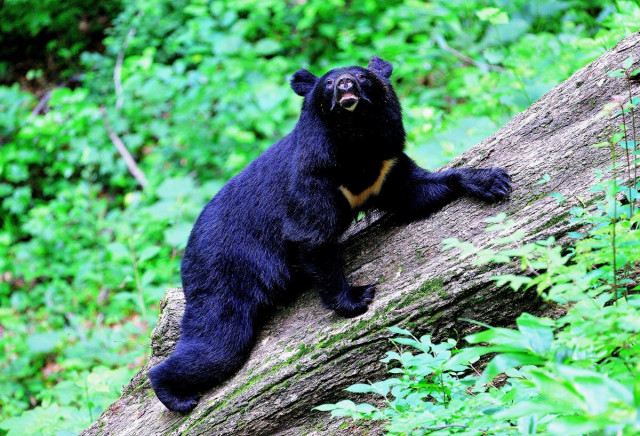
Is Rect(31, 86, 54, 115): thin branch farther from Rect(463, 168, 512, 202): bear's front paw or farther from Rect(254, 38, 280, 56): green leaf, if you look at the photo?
Rect(463, 168, 512, 202): bear's front paw

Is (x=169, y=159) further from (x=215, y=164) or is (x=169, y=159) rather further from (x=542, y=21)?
(x=542, y=21)

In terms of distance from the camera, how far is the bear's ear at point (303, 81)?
3.87 m

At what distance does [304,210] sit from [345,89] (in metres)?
0.71

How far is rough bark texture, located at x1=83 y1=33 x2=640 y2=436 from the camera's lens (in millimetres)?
3084

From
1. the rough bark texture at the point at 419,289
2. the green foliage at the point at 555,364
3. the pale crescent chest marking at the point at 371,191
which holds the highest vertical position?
the green foliage at the point at 555,364

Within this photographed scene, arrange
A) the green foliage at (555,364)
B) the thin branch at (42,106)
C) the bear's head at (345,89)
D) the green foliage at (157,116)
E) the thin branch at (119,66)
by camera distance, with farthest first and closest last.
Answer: the thin branch at (42,106) → the thin branch at (119,66) → the green foliage at (157,116) → the bear's head at (345,89) → the green foliage at (555,364)

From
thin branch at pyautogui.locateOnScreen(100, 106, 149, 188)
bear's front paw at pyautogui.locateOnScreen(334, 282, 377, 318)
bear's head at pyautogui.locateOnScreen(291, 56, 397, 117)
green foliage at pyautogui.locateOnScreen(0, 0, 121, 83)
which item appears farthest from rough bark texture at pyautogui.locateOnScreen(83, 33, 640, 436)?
green foliage at pyautogui.locateOnScreen(0, 0, 121, 83)

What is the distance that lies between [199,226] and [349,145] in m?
1.21

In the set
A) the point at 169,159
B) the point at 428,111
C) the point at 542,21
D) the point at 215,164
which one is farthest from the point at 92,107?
the point at 542,21

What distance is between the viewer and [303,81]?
3904 mm

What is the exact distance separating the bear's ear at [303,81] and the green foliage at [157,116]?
8.44 ft

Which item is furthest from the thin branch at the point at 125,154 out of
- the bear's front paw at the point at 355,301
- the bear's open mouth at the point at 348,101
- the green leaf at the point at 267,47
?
the bear's front paw at the point at 355,301

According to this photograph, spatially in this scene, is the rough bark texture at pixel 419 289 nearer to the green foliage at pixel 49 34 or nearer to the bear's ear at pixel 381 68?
the bear's ear at pixel 381 68

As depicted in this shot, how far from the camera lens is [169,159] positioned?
355 inches
